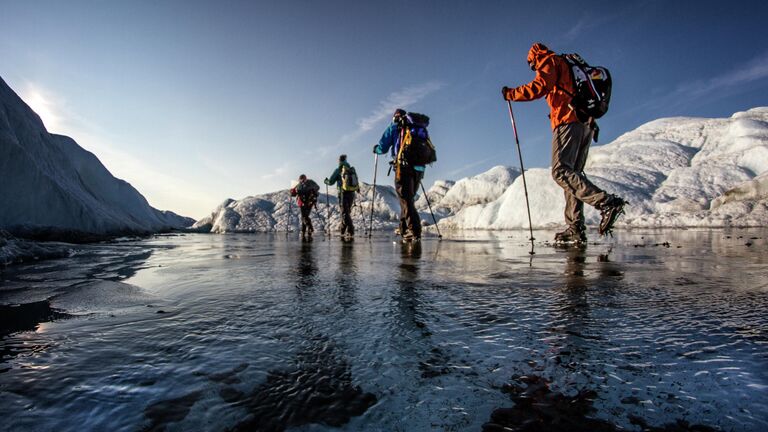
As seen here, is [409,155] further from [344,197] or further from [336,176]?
[336,176]

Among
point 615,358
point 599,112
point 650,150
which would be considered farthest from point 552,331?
point 650,150

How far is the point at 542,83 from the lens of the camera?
4715 millimetres

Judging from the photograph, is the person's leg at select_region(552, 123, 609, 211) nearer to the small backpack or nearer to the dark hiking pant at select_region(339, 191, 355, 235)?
the small backpack

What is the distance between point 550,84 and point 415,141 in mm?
2659

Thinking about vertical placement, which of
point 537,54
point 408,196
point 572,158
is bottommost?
point 408,196

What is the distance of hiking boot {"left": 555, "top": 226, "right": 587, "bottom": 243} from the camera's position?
5.43 meters

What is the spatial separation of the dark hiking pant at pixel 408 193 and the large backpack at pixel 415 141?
23 centimetres

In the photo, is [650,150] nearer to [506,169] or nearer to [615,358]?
[506,169]

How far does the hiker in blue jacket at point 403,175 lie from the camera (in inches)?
275

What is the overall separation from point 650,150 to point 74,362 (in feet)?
134

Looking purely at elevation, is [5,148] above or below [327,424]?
above

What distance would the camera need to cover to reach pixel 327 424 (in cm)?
70

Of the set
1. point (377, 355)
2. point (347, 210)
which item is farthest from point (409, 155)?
point (377, 355)

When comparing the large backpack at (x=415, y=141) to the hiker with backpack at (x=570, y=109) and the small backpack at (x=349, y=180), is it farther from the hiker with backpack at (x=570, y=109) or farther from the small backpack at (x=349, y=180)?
A: the small backpack at (x=349, y=180)
